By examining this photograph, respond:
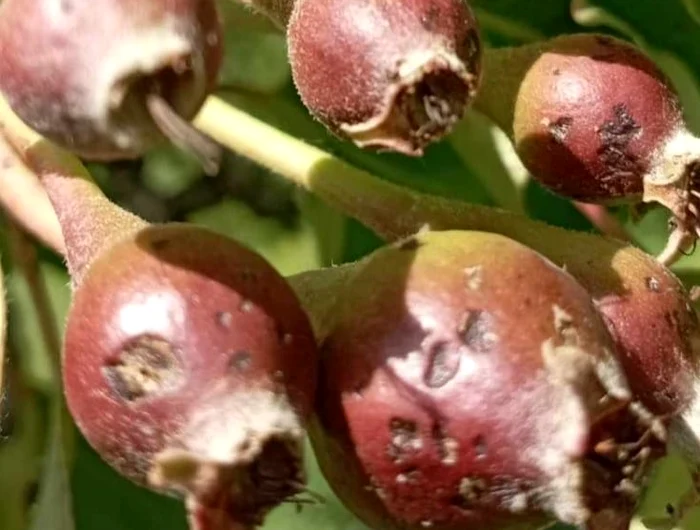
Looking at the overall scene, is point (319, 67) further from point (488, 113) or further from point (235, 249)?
point (488, 113)

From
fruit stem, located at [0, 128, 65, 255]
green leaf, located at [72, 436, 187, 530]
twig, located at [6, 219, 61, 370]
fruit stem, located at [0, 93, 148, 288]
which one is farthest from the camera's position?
green leaf, located at [72, 436, 187, 530]

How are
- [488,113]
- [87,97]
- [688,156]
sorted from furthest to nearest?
1. [488,113]
2. [688,156]
3. [87,97]

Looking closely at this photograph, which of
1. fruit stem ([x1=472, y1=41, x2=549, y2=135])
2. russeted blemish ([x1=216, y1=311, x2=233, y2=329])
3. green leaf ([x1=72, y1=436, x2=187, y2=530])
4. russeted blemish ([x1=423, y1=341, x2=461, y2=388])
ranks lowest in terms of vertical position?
green leaf ([x1=72, y1=436, x2=187, y2=530])

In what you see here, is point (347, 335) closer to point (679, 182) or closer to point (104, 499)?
point (679, 182)

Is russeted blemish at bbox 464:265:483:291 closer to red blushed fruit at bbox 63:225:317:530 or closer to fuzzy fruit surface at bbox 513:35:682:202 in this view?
red blushed fruit at bbox 63:225:317:530

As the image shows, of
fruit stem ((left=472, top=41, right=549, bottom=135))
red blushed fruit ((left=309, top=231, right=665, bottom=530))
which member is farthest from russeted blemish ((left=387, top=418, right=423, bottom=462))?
fruit stem ((left=472, top=41, right=549, bottom=135))

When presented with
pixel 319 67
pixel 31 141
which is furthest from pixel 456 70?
pixel 31 141
